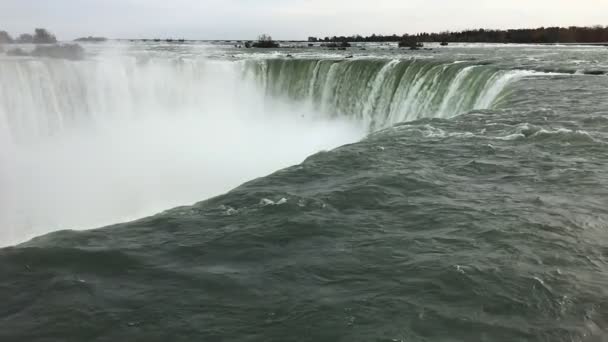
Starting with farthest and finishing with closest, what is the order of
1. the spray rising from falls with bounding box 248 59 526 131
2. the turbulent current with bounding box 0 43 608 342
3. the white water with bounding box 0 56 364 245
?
the spray rising from falls with bounding box 248 59 526 131 < the white water with bounding box 0 56 364 245 < the turbulent current with bounding box 0 43 608 342

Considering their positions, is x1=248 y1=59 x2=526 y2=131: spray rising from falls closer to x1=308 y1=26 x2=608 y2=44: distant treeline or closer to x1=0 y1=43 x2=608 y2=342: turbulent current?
x1=0 y1=43 x2=608 y2=342: turbulent current

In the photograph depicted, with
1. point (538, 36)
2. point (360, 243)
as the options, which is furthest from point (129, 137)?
point (538, 36)

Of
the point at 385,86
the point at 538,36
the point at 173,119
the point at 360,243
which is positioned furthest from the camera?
the point at 538,36

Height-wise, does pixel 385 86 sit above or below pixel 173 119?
above

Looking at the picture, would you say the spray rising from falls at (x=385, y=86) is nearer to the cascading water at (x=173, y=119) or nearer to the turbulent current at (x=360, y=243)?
the cascading water at (x=173, y=119)

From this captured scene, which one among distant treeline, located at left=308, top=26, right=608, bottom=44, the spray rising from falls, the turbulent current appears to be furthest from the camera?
distant treeline, located at left=308, top=26, right=608, bottom=44

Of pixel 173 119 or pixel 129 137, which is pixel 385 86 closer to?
pixel 173 119

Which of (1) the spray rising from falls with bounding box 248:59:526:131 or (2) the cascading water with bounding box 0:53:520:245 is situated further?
(1) the spray rising from falls with bounding box 248:59:526:131

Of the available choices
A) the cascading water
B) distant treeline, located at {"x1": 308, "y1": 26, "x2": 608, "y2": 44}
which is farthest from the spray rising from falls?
distant treeline, located at {"x1": 308, "y1": 26, "x2": 608, "y2": 44}
